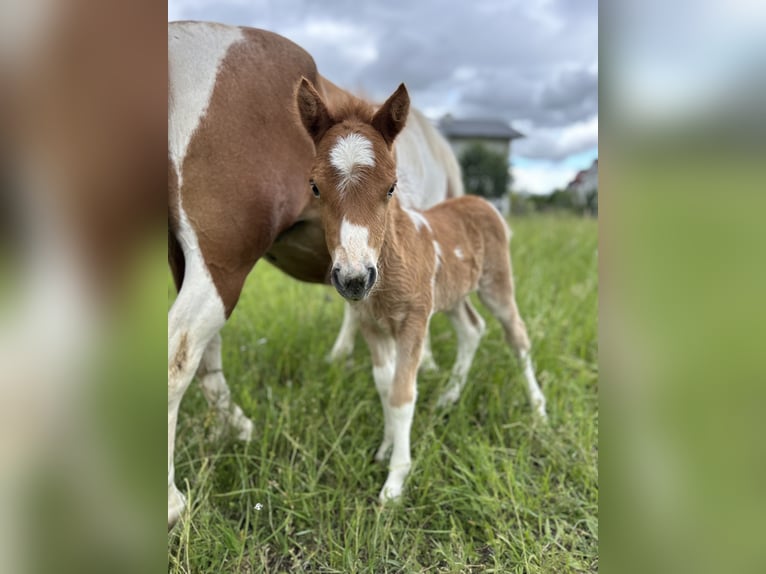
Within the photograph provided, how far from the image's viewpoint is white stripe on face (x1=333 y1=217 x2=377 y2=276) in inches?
59.5

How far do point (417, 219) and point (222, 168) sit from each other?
37.5 inches

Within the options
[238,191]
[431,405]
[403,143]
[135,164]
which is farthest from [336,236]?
[403,143]

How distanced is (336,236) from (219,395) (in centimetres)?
110

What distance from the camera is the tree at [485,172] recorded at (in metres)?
8.72

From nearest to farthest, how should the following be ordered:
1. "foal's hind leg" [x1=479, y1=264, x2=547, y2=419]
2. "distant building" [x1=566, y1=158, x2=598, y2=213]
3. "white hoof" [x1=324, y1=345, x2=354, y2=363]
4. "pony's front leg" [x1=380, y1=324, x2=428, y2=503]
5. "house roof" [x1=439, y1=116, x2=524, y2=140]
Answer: "distant building" [x1=566, y1=158, x2=598, y2=213], "pony's front leg" [x1=380, y1=324, x2=428, y2=503], "foal's hind leg" [x1=479, y1=264, x2=547, y2=419], "white hoof" [x1=324, y1=345, x2=354, y2=363], "house roof" [x1=439, y1=116, x2=524, y2=140]

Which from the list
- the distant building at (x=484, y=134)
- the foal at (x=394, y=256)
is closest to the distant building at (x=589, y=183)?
the foal at (x=394, y=256)

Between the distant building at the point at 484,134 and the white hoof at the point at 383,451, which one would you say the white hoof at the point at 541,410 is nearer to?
the white hoof at the point at 383,451

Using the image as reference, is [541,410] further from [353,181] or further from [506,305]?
[353,181]

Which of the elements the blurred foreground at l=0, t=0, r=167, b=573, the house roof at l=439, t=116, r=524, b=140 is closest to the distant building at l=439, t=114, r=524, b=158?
the house roof at l=439, t=116, r=524, b=140

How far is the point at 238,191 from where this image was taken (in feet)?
5.65

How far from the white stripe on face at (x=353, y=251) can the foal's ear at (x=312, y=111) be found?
0.39 m

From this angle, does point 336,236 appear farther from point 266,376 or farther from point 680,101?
point 266,376

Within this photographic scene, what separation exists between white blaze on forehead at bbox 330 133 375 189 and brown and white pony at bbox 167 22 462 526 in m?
0.26

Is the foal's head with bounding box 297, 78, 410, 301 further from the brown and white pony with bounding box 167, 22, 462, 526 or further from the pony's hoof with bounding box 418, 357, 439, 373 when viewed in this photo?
the pony's hoof with bounding box 418, 357, 439, 373
